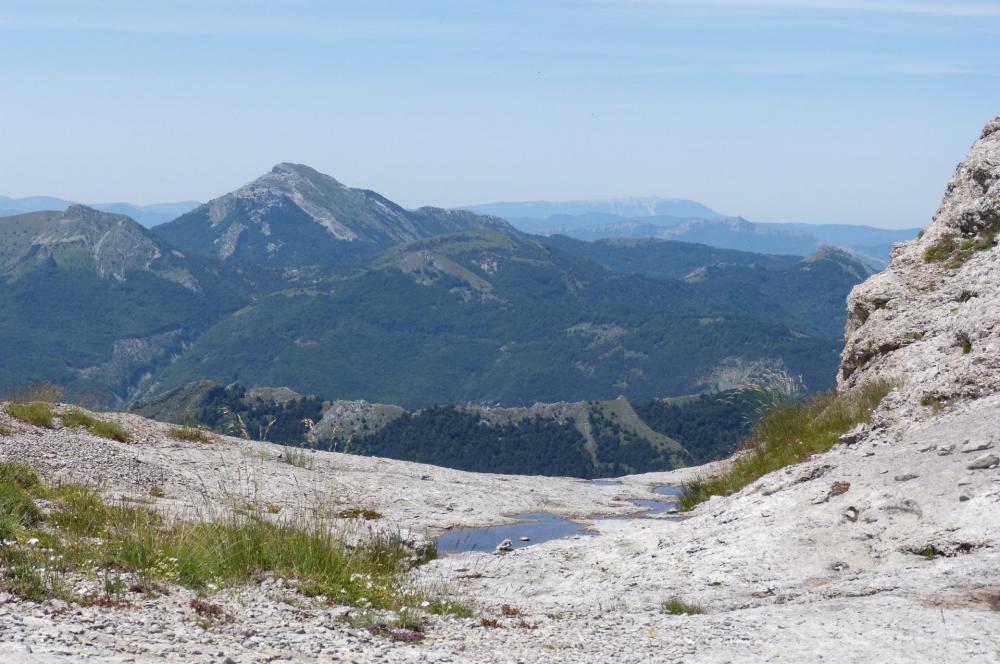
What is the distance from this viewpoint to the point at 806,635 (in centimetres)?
927

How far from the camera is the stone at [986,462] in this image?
41.9ft

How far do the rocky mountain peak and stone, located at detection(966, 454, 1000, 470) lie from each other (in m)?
3.14

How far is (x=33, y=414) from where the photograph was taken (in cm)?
2320

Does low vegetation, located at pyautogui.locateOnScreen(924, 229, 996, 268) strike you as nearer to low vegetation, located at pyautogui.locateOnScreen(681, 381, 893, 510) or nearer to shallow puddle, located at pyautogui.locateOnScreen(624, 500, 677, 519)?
low vegetation, located at pyautogui.locateOnScreen(681, 381, 893, 510)

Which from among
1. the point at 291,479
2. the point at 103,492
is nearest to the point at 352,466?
the point at 291,479

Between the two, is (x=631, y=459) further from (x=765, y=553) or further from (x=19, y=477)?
(x=765, y=553)

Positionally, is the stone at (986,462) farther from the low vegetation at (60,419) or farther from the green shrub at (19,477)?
the low vegetation at (60,419)

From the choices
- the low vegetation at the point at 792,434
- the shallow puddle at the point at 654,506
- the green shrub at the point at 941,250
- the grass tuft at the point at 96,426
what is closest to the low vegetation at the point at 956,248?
the green shrub at the point at 941,250

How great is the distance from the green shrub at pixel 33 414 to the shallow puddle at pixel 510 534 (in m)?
10.5

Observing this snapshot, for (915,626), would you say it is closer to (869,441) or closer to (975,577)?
(975,577)

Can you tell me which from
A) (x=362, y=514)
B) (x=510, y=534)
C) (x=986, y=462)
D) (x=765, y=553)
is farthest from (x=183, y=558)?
(x=986, y=462)

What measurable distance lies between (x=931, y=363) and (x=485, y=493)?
33.8 ft

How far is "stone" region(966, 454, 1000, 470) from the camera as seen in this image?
1278cm

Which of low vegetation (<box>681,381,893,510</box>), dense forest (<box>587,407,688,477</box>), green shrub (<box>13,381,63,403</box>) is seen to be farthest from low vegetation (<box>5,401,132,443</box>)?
dense forest (<box>587,407,688,477</box>)
